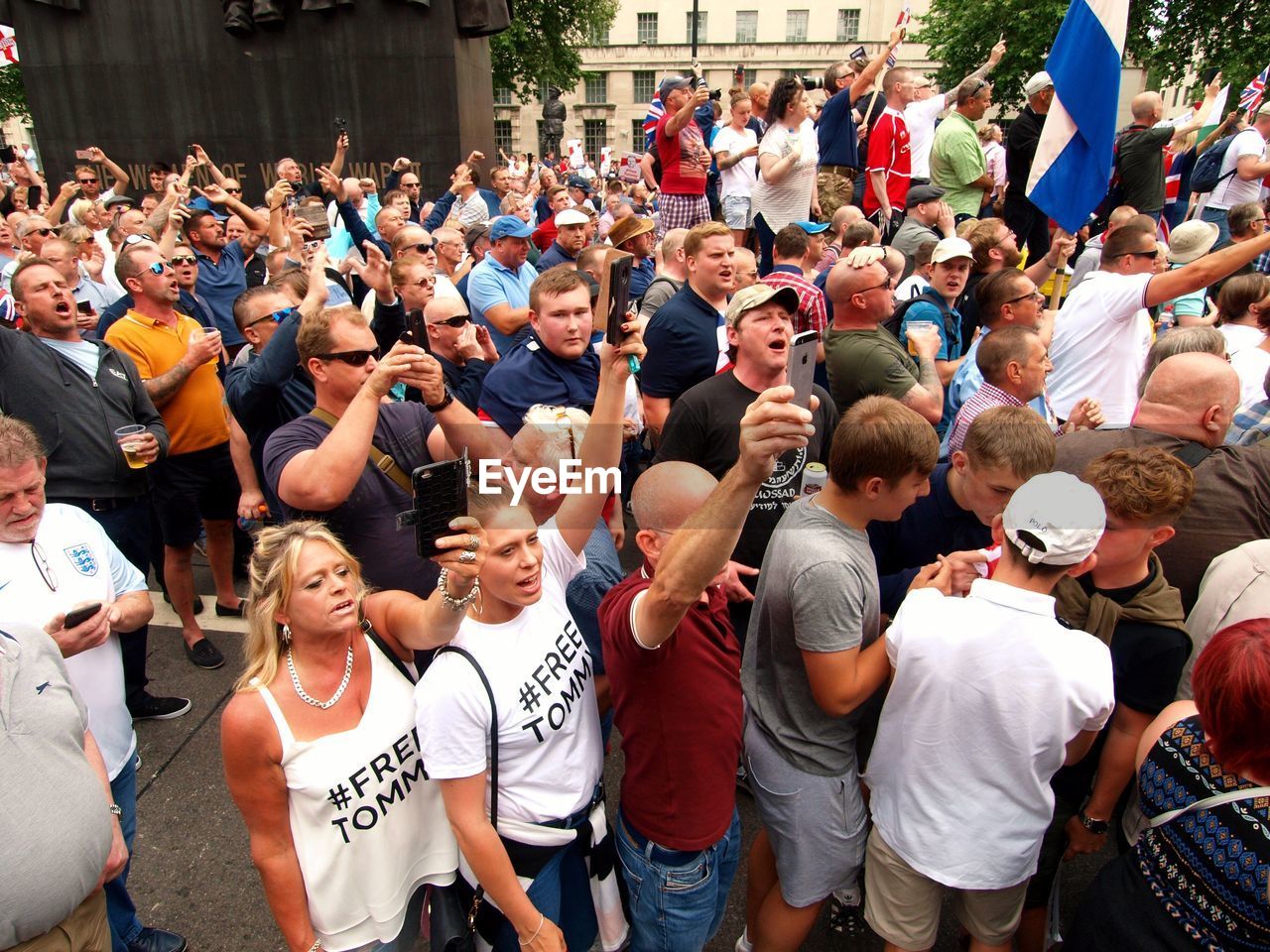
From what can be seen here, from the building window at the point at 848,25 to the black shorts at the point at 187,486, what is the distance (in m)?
60.4

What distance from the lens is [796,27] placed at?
54844 millimetres

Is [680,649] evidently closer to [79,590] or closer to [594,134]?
[79,590]

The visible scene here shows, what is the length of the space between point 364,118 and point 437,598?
14.7 meters

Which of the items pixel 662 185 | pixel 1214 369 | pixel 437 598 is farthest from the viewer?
pixel 662 185

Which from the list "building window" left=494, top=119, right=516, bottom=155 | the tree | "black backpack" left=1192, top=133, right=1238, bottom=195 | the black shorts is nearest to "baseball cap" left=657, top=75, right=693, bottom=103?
"black backpack" left=1192, top=133, right=1238, bottom=195

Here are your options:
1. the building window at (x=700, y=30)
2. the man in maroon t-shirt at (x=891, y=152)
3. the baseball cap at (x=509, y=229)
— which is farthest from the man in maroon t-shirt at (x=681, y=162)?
the building window at (x=700, y=30)

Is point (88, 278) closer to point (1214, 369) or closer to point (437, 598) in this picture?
point (437, 598)

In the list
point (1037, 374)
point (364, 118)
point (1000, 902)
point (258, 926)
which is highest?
point (364, 118)

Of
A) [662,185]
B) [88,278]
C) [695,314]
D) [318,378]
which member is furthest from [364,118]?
[318,378]

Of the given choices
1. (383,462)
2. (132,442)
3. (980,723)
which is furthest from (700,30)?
(980,723)

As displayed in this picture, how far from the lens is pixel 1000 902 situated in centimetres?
219

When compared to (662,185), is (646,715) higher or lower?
lower

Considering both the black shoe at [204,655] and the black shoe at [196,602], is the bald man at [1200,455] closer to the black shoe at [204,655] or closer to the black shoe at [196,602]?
the black shoe at [204,655]

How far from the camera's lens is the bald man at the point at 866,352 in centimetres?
362
